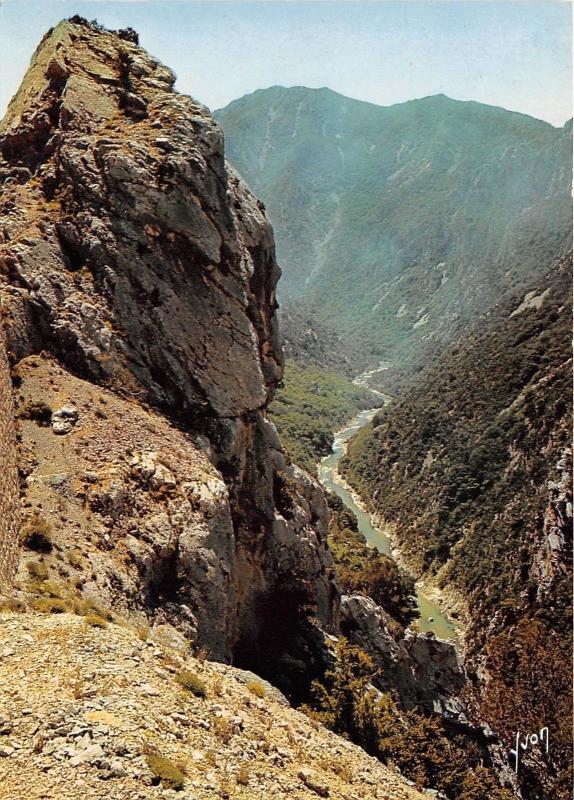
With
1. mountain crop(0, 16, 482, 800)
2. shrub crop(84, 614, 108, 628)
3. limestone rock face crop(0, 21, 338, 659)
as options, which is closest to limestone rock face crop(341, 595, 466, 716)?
mountain crop(0, 16, 482, 800)

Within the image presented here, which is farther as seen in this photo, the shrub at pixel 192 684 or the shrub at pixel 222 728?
the shrub at pixel 192 684

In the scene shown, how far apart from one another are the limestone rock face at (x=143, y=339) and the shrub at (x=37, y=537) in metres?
0.74

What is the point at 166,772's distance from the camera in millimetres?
12156

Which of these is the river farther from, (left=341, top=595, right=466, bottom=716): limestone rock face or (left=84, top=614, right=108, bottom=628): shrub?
(left=84, top=614, right=108, bottom=628): shrub

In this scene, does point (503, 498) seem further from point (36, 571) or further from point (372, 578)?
point (36, 571)

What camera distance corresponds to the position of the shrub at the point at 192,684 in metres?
16.0

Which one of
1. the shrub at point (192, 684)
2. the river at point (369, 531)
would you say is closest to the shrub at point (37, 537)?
the shrub at point (192, 684)

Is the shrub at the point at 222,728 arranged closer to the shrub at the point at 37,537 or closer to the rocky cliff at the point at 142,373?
the rocky cliff at the point at 142,373

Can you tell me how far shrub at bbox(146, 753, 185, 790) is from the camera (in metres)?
12.1

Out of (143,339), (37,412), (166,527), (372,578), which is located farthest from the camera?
(372,578)

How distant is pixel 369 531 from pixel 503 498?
84.6ft

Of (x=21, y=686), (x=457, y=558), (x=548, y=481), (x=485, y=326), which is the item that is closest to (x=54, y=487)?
(x=21, y=686)

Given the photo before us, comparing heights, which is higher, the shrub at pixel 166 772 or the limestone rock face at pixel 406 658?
the shrub at pixel 166 772

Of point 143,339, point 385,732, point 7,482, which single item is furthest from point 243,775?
point 143,339
